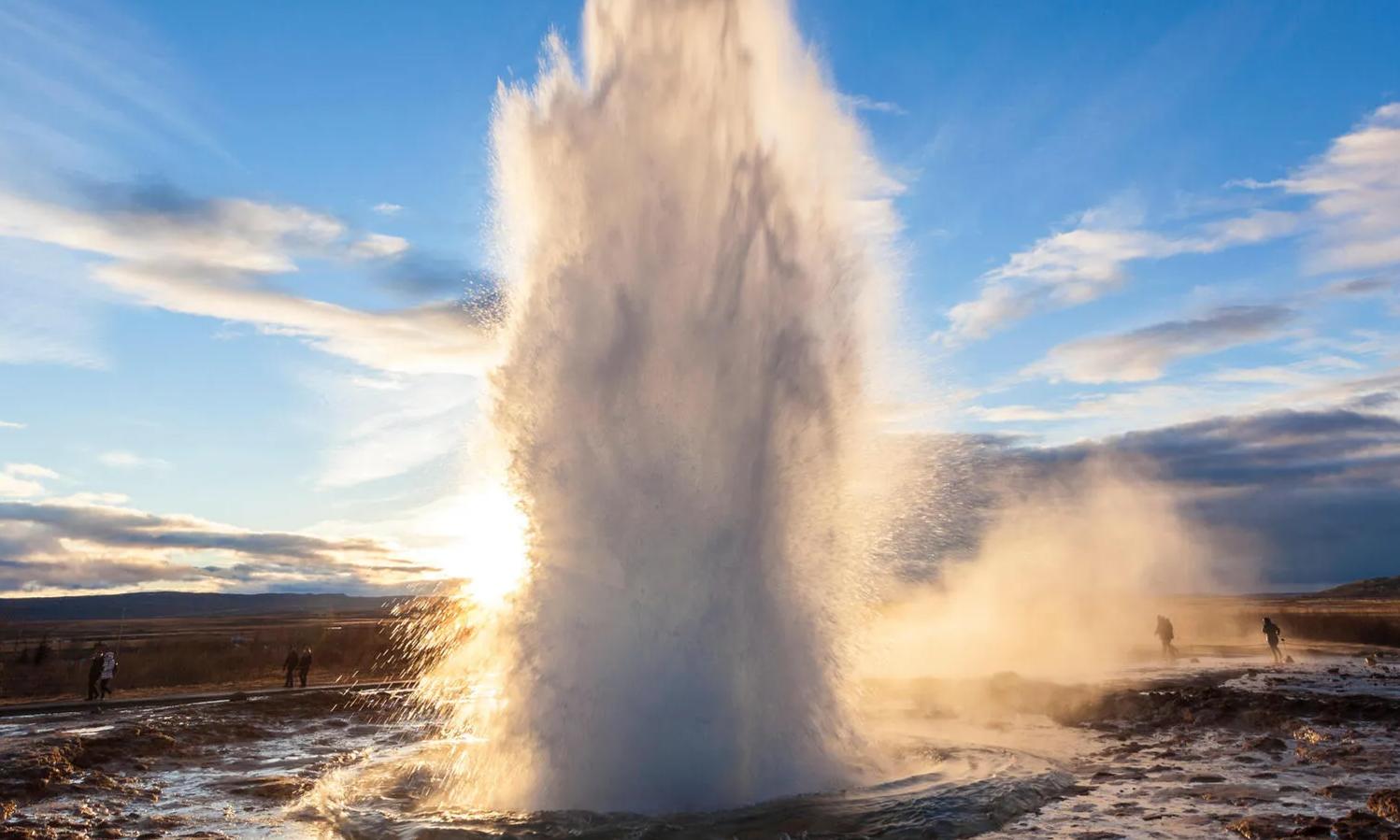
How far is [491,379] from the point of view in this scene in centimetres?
1450

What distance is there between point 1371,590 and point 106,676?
163565 mm

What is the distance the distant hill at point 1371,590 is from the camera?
125 meters

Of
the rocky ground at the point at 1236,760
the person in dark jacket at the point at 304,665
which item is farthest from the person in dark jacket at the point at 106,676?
the rocky ground at the point at 1236,760

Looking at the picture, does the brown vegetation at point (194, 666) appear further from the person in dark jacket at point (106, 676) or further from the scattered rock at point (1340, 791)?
the scattered rock at point (1340, 791)

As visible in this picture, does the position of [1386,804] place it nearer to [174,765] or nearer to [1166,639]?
[174,765]

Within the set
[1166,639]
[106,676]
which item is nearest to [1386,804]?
[1166,639]

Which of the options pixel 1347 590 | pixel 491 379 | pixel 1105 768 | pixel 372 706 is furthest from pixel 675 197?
pixel 1347 590

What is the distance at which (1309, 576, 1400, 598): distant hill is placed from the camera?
124938mm

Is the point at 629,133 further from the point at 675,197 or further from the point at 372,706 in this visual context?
the point at 372,706

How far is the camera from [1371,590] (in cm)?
13500

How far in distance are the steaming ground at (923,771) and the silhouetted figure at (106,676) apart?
477 centimetres

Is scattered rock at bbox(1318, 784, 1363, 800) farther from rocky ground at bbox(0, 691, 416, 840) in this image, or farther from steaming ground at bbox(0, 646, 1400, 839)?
rocky ground at bbox(0, 691, 416, 840)

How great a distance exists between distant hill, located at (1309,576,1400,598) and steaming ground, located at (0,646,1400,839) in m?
126

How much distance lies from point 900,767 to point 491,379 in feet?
30.5
